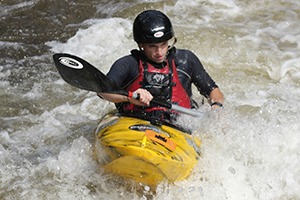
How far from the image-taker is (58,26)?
7.67 meters

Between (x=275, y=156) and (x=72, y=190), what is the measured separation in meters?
1.66

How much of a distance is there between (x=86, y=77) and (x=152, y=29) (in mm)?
586

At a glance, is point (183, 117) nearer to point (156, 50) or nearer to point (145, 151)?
point (156, 50)

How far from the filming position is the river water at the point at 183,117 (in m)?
4.32

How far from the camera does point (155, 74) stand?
4309 mm

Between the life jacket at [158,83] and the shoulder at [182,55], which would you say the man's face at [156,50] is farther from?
the shoulder at [182,55]

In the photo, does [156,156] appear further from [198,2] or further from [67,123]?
[198,2]

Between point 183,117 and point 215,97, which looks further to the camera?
point 215,97

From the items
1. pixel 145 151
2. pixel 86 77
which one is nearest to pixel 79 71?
pixel 86 77

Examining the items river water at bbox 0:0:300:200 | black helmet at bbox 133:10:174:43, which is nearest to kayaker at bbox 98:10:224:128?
black helmet at bbox 133:10:174:43

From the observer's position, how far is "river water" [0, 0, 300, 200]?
432 centimetres

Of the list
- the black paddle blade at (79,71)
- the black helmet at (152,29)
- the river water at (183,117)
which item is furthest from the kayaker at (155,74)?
the river water at (183,117)

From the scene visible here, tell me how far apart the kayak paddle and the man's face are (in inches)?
13.9

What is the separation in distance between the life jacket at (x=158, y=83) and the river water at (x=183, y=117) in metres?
0.27
